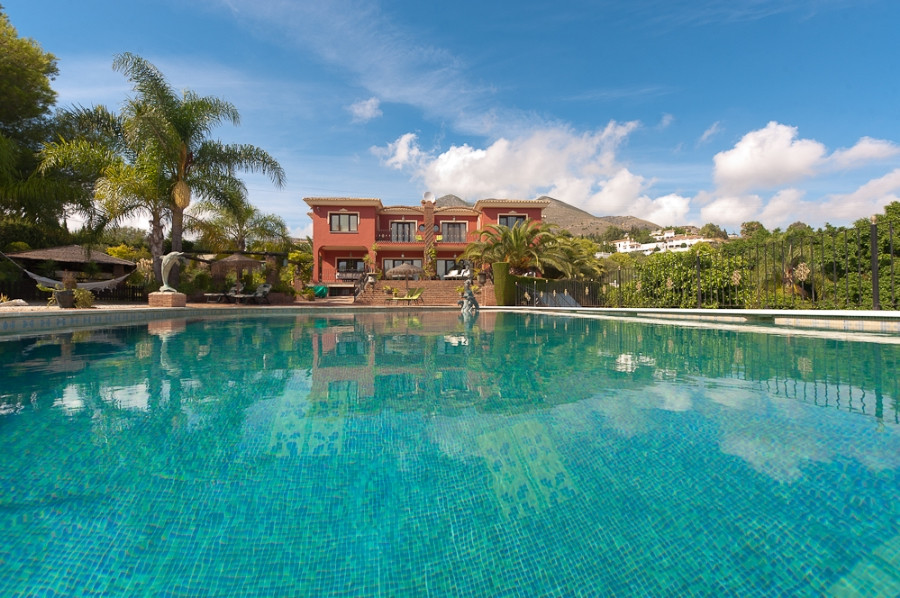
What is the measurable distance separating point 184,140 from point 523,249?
17646 mm

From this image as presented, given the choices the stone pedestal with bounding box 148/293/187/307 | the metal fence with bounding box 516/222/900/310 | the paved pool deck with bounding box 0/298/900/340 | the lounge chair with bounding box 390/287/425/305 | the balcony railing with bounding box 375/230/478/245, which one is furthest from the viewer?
the balcony railing with bounding box 375/230/478/245

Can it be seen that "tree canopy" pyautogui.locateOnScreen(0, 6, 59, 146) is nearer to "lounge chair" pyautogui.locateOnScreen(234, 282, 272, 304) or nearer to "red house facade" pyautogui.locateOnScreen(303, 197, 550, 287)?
"lounge chair" pyautogui.locateOnScreen(234, 282, 272, 304)

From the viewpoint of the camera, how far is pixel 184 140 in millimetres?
19578

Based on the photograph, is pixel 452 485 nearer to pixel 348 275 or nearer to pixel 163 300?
pixel 163 300

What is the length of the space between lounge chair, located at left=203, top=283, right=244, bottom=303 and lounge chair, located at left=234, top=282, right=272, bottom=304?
1.10 feet

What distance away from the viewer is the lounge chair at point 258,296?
2186 cm

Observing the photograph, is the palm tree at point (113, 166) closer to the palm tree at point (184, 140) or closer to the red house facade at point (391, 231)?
the palm tree at point (184, 140)

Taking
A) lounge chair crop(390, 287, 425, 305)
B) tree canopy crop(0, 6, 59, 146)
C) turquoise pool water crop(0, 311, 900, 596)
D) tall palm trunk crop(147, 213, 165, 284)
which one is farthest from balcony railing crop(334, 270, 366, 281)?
turquoise pool water crop(0, 311, 900, 596)

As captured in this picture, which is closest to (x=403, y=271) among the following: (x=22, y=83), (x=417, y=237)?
(x=417, y=237)

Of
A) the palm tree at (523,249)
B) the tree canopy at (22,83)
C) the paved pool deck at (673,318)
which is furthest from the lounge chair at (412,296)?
the tree canopy at (22,83)

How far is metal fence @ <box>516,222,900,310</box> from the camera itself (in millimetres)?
12664

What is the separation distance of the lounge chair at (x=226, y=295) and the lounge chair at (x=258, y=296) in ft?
1.10

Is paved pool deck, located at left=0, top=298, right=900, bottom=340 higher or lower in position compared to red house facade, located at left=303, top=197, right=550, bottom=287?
lower

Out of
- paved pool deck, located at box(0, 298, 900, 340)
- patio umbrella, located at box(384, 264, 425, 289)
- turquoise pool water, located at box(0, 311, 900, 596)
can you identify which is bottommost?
turquoise pool water, located at box(0, 311, 900, 596)
